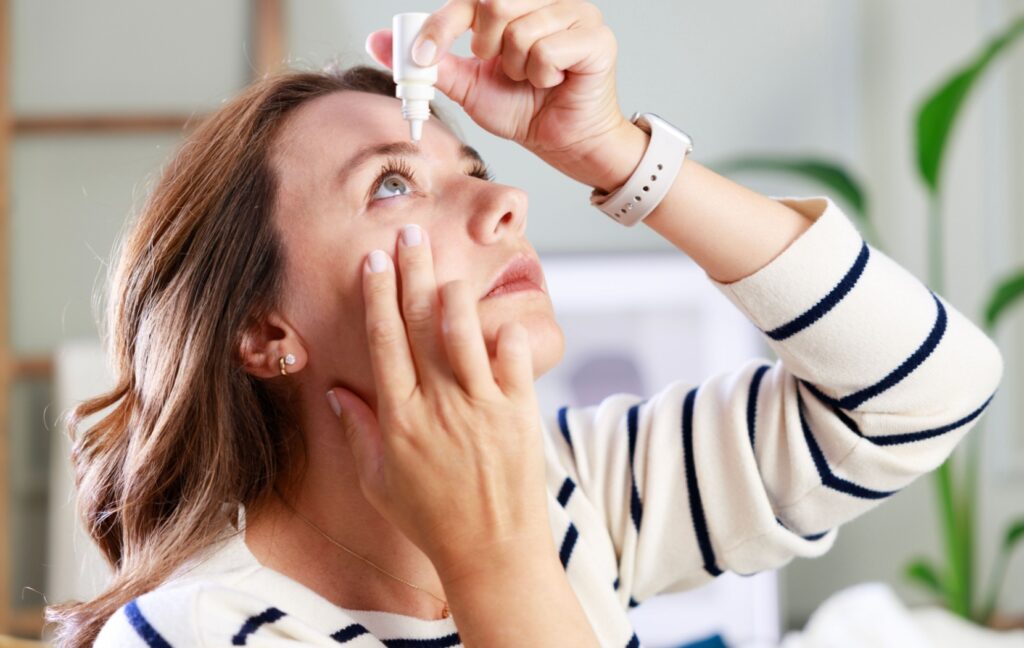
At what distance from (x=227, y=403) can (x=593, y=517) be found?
411mm

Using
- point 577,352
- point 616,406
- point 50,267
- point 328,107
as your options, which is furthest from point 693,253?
point 50,267

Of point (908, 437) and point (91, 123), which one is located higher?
point (908, 437)

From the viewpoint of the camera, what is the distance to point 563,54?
92 cm

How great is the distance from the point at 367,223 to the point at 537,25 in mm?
255

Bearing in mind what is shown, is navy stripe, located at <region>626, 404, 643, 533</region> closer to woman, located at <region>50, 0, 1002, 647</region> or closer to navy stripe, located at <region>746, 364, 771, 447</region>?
woman, located at <region>50, 0, 1002, 647</region>

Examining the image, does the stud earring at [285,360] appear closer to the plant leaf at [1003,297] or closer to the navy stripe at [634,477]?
the navy stripe at [634,477]

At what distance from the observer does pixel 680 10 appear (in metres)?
2.79

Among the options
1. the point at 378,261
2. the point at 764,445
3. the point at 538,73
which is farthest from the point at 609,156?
the point at 764,445

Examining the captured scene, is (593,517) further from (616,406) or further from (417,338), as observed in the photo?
(417,338)

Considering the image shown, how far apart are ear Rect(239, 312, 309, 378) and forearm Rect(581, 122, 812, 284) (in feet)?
1.12

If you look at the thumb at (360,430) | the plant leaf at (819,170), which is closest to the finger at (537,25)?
the thumb at (360,430)

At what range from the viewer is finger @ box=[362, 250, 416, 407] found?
923 mm

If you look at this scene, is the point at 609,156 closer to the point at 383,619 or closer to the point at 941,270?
the point at 383,619

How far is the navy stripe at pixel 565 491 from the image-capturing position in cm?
118
